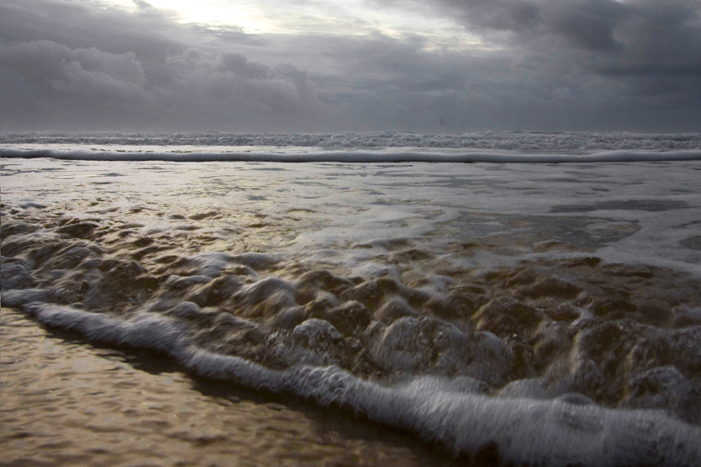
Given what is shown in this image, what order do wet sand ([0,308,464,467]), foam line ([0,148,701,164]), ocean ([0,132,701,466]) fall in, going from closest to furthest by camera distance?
wet sand ([0,308,464,467]) → ocean ([0,132,701,466]) → foam line ([0,148,701,164])

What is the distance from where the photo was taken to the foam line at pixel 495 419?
141 cm

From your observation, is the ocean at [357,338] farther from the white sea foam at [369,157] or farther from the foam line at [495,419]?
the white sea foam at [369,157]

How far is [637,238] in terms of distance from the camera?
10.2ft

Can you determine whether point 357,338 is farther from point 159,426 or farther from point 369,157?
point 369,157

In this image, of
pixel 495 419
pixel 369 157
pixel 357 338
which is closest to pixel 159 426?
pixel 357 338

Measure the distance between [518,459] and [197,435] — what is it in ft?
3.12

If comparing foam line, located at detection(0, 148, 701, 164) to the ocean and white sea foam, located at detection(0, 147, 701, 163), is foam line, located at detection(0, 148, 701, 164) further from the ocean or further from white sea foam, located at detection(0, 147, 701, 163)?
the ocean

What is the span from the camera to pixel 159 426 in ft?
4.87

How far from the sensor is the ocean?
4.76ft

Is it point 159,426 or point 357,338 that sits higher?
point 357,338

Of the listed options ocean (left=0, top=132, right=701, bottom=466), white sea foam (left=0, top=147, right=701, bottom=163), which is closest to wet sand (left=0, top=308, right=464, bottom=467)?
ocean (left=0, top=132, right=701, bottom=466)

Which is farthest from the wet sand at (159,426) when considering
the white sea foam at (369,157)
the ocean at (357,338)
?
the white sea foam at (369,157)

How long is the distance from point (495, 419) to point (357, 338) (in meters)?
0.62

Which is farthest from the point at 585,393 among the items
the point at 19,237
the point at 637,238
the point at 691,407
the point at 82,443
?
the point at 19,237
